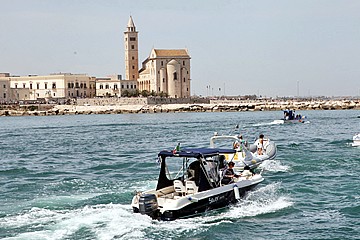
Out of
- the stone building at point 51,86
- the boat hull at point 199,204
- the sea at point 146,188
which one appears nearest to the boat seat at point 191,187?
the boat hull at point 199,204

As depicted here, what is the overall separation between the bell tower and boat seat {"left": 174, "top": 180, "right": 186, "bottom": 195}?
18022cm

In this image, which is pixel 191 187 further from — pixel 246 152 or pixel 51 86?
pixel 51 86

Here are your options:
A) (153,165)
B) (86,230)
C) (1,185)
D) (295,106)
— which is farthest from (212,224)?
(295,106)

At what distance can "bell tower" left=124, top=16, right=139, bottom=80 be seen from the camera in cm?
19825

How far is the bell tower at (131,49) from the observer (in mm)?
198250

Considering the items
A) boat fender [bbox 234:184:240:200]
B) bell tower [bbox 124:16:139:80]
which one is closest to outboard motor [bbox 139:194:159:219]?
boat fender [bbox 234:184:240:200]

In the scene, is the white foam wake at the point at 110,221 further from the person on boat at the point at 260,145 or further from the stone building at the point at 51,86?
the stone building at the point at 51,86

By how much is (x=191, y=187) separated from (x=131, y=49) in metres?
182

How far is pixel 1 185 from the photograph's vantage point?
27125 millimetres

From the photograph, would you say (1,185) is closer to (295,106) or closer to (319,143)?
(319,143)

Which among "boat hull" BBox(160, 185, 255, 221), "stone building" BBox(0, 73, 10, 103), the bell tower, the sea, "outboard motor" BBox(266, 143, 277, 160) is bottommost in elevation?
the sea

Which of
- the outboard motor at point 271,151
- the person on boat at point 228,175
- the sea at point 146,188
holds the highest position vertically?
the person on boat at point 228,175

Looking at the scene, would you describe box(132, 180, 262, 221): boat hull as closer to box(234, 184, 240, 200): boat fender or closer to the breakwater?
box(234, 184, 240, 200): boat fender

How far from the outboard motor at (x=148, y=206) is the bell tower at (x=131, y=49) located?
596 ft
